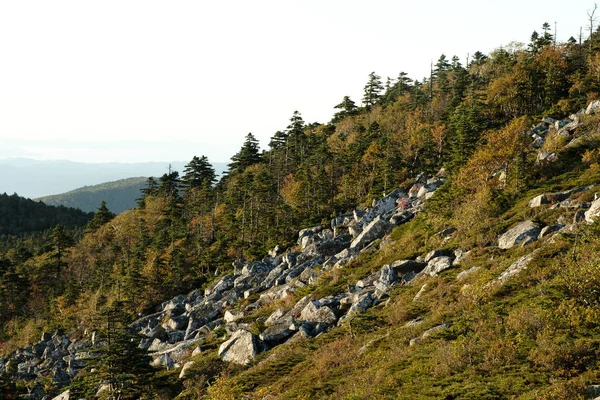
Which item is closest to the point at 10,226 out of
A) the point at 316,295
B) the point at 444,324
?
the point at 316,295

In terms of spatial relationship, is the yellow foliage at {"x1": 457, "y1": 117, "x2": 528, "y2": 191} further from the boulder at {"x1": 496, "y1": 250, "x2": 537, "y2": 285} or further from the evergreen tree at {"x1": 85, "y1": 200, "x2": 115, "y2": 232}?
the evergreen tree at {"x1": 85, "y1": 200, "x2": 115, "y2": 232}

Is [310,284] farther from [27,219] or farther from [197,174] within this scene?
[27,219]

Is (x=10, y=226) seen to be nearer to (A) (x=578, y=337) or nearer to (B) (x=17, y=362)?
(B) (x=17, y=362)

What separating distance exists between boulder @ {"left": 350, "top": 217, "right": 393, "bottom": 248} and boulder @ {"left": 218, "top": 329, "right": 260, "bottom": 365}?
64.4ft

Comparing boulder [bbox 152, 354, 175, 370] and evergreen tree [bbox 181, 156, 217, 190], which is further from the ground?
evergreen tree [bbox 181, 156, 217, 190]

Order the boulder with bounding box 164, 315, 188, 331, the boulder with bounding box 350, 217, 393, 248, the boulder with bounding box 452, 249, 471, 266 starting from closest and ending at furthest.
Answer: the boulder with bounding box 452, 249, 471, 266
the boulder with bounding box 164, 315, 188, 331
the boulder with bounding box 350, 217, 393, 248

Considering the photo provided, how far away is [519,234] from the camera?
28.0 metres

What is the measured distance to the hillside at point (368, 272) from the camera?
1734 centimetres

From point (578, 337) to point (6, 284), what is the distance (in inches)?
3723

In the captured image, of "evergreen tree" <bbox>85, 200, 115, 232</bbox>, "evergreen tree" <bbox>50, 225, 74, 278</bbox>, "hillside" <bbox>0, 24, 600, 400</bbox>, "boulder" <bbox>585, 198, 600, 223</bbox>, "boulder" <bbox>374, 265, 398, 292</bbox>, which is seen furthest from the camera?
"evergreen tree" <bbox>85, 200, 115, 232</bbox>

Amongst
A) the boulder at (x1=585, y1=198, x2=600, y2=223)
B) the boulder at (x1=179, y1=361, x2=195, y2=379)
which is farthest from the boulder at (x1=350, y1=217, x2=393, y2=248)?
the boulder at (x1=179, y1=361, x2=195, y2=379)

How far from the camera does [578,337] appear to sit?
1507 centimetres

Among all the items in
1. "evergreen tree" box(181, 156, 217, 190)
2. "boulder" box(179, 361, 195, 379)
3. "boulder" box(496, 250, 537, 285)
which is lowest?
"boulder" box(179, 361, 195, 379)

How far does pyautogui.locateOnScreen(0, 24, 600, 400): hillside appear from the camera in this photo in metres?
17.3
